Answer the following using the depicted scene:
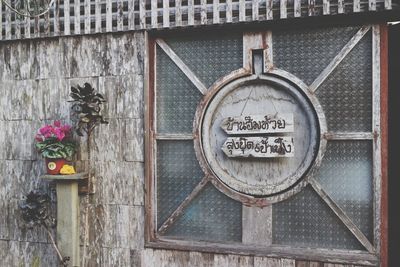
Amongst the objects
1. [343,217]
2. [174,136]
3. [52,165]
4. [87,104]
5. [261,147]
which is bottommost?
[343,217]

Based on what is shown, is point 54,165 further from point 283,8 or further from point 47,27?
point 283,8

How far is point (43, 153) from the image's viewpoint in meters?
3.76

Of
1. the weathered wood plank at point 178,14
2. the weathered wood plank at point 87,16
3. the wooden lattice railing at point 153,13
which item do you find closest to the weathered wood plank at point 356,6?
the wooden lattice railing at point 153,13

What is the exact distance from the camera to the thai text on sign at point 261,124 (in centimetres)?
355

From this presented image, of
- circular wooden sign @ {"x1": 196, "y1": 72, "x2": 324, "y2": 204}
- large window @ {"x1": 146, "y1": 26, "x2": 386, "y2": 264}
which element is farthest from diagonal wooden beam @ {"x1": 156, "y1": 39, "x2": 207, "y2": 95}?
circular wooden sign @ {"x1": 196, "y1": 72, "x2": 324, "y2": 204}

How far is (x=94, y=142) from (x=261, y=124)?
1.59m

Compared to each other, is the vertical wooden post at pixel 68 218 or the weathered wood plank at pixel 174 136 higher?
the weathered wood plank at pixel 174 136

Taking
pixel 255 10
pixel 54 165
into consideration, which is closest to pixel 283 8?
pixel 255 10

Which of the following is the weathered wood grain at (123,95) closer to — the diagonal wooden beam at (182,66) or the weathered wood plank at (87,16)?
the diagonal wooden beam at (182,66)

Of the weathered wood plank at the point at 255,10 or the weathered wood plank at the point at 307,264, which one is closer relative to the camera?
the weathered wood plank at the point at 307,264

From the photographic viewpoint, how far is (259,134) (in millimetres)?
3598

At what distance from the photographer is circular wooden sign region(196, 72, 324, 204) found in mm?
3562

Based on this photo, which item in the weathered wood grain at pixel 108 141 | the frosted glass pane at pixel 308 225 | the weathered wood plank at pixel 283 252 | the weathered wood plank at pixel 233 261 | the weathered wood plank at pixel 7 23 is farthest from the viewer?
the weathered wood plank at pixel 7 23

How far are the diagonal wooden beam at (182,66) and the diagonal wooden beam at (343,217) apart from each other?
4.16 ft
